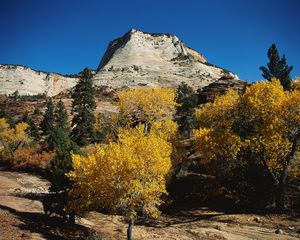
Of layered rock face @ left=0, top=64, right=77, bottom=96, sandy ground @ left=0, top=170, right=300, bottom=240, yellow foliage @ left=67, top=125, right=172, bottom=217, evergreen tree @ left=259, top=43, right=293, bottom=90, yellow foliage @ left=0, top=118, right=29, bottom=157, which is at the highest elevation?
layered rock face @ left=0, top=64, right=77, bottom=96

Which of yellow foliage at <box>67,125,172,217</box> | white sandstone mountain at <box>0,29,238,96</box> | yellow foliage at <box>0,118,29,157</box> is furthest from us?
white sandstone mountain at <box>0,29,238,96</box>

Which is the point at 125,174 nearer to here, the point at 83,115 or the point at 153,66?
the point at 83,115

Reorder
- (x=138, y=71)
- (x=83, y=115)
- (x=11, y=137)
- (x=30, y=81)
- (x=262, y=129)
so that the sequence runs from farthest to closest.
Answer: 1. (x=30, y=81)
2. (x=138, y=71)
3. (x=83, y=115)
4. (x=11, y=137)
5. (x=262, y=129)

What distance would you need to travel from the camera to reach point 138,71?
142000mm

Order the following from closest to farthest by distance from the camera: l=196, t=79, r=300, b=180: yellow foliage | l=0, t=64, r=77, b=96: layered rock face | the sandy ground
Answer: the sandy ground
l=196, t=79, r=300, b=180: yellow foliage
l=0, t=64, r=77, b=96: layered rock face

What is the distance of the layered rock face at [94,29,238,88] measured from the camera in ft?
417

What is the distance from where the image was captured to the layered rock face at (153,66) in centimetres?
12696

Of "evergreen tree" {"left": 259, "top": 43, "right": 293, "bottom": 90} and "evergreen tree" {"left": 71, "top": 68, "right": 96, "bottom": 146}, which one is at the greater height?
"evergreen tree" {"left": 259, "top": 43, "right": 293, "bottom": 90}

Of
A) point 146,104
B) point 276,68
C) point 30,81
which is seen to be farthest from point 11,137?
point 30,81

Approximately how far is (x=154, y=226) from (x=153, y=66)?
132929 mm

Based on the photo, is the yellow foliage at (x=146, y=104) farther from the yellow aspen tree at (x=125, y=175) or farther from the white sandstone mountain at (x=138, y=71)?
the white sandstone mountain at (x=138, y=71)

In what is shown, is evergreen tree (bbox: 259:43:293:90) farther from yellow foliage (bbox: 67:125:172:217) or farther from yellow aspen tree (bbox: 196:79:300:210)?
yellow foliage (bbox: 67:125:172:217)

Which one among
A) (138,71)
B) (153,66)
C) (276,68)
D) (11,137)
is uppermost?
(153,66)

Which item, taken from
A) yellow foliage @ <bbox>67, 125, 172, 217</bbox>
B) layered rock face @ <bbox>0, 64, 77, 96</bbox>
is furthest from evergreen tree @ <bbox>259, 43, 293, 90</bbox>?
layered rock face @ <bbox>0, 64, 77, 96</bbox>
